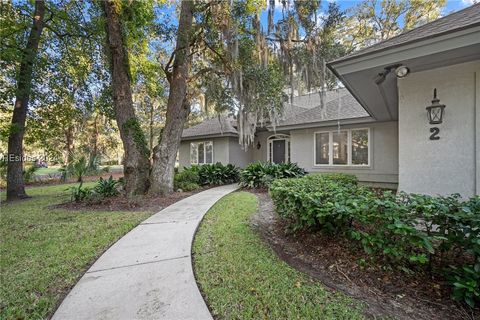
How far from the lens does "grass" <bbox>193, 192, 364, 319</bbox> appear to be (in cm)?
202

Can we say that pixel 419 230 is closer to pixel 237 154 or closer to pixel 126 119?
pixel 126 119

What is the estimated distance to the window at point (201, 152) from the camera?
46.1 feet

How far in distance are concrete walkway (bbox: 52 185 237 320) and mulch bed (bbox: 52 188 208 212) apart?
2.24 metres

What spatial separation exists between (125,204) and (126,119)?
2718 millimetres

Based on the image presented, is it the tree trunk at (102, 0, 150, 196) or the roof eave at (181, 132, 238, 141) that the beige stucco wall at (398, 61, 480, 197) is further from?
the roof eave at (181, 132, 238, 141)

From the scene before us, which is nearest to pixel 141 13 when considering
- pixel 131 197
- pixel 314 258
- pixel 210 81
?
pixel 210 81

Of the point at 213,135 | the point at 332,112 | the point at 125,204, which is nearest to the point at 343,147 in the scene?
the point at 332,112

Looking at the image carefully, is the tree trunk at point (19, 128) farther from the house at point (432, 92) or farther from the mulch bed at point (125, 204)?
the house at point (432, 92)

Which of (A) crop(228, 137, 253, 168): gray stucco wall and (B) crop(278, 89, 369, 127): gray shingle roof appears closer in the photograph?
(B) crop(278, 89, 369, 127): gray shingle roof

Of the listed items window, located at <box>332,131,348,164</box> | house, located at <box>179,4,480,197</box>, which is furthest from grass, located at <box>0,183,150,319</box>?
window, located at <box>332,131,348,164</box>

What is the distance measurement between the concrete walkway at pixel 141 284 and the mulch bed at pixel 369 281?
138 cm

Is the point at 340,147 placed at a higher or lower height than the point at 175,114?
lower

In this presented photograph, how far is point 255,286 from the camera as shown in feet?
7.88

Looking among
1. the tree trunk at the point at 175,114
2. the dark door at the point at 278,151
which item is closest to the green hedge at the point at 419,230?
A: the tree trunk at the point at 175,114
